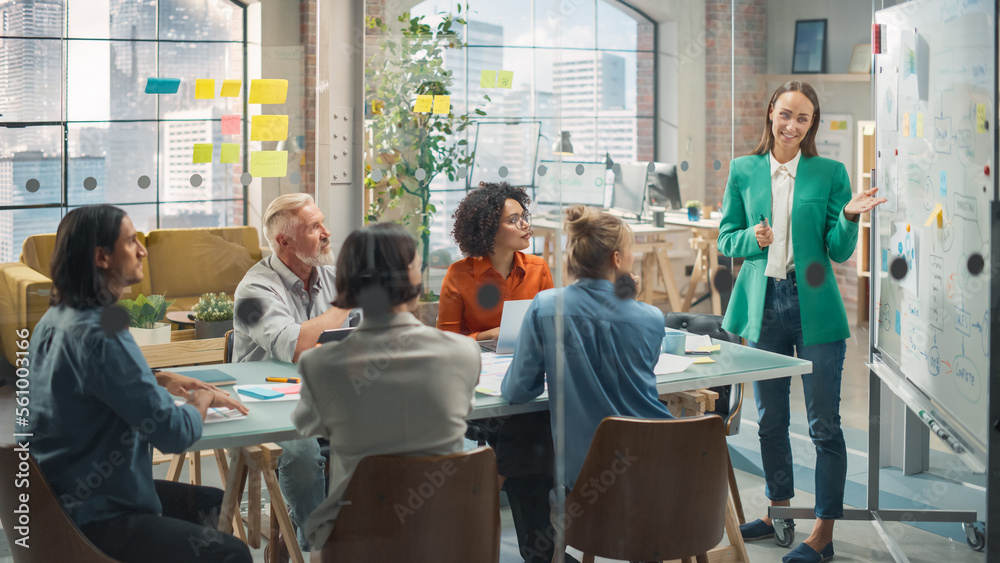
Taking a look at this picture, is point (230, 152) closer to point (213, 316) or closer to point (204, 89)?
point (204, 89)

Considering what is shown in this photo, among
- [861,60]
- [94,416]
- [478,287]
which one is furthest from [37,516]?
[861,60]

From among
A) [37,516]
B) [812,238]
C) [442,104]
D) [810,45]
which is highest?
[810,45]

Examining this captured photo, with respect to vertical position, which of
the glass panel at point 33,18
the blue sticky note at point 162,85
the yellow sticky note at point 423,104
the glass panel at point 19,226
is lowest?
the glass panel at point 19,226

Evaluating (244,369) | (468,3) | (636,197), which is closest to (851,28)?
(636,197)

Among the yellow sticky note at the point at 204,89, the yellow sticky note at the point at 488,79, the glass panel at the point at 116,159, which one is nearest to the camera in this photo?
the glass panel at the point at 116,159

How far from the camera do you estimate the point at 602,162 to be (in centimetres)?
336

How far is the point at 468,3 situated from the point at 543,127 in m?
0.50

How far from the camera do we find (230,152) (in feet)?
7.66

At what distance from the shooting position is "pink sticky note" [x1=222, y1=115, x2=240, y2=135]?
2.38m

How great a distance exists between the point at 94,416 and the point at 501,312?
3.90 ft

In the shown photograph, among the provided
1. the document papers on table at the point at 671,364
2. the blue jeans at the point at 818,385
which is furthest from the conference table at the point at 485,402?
the blue jeans at the point at 818,385

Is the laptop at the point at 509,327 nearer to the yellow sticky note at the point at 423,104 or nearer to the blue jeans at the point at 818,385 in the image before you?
the yellow sticky note at the point at 423,104

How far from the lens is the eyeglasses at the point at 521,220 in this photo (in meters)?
2.82

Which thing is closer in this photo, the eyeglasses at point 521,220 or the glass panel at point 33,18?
the glass panel at point 33,18
